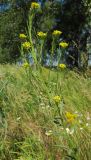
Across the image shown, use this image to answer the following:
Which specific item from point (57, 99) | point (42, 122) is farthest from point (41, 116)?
point (57, 99)

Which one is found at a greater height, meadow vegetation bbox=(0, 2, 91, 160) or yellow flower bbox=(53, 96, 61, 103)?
yellow flower bbox=(53, 96, 61, 103)

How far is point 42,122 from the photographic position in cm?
364

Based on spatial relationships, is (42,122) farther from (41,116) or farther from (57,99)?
(57,99)

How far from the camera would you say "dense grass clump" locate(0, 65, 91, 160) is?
3.14 m

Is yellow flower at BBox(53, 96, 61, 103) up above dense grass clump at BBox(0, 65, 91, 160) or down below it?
above

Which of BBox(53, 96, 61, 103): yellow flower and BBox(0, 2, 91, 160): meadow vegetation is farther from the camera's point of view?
BBox(0, 2, 91, 160): meadow vegetation

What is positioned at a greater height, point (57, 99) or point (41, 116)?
point (57, 99)

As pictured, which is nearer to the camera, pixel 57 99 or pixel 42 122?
pixel 57 99

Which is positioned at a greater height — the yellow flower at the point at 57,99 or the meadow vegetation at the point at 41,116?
the yellow flower at the point at 57,99

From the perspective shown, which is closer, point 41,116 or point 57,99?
point 57,99

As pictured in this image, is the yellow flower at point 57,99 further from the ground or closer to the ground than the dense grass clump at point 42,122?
further from the ground

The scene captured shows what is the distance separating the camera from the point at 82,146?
3.19m

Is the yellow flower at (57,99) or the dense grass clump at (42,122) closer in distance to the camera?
the yellow flower at (57,99)

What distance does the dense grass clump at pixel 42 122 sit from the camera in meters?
3.14
